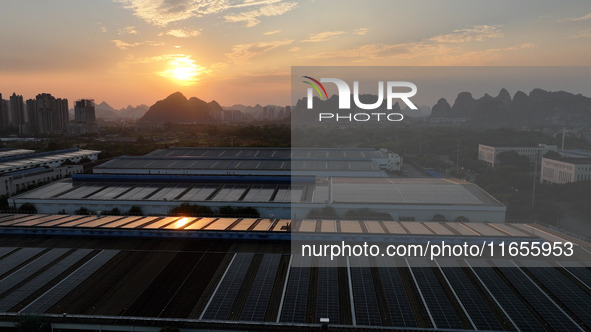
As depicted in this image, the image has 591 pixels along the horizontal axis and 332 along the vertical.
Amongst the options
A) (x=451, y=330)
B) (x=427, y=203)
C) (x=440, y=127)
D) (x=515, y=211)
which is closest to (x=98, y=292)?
(x=451, y=330)

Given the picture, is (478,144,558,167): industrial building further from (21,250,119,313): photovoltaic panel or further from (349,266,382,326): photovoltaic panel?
(21,250,119,313): photovoltaic panel

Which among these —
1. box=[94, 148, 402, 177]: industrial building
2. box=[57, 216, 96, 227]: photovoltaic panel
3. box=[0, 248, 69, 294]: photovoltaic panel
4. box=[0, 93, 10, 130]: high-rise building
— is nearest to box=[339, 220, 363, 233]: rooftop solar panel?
box=[0, 248, 69, 294]: photovoltaic panel

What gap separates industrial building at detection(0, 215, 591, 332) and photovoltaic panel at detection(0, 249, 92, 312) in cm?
3

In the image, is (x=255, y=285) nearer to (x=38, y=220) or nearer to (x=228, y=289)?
(x=228, y=289)

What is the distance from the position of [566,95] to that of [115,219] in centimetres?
4131

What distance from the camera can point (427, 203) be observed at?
14.2m

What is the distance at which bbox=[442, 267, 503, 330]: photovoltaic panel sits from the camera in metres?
6.11

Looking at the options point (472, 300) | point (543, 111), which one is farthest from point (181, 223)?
point (543, 111)

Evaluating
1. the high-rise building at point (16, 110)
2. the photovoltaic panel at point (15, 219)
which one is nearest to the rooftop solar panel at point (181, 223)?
the photovoltaic panel at point (15, 219)

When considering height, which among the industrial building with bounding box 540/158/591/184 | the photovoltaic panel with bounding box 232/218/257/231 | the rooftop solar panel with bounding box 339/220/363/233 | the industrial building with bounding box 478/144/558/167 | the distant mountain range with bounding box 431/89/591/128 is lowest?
the photovoltaic panel with bounding box 232/218/257/231

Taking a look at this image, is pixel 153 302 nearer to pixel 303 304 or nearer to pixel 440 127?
pixel 303 304

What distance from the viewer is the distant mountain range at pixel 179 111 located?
111825 mm

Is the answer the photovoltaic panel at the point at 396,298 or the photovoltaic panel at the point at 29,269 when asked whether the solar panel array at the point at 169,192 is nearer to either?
the photovoltaic panel at the point at 29,269

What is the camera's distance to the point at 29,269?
8.12m
